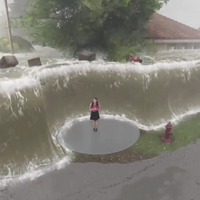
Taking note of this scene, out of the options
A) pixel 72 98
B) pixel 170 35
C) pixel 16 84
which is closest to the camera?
pixel 16 84

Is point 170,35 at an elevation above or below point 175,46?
above

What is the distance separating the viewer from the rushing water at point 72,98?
7.47 meters

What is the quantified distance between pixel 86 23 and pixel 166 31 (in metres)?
8.60

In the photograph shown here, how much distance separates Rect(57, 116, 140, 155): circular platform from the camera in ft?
25.9

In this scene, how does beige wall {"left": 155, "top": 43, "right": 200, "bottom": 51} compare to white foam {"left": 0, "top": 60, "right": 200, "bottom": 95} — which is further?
beige wall {"left": 155, "top": 43, "right": 200, "bottom": 51}

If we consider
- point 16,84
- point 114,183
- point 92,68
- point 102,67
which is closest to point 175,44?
point 102,67

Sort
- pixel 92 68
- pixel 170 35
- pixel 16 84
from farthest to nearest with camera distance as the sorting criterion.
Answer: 1. pixel 170 35
2. pixel 92 68
3. pixel 16 84

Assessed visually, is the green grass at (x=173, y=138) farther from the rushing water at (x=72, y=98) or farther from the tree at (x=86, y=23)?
the tree at (x=86, y=23)

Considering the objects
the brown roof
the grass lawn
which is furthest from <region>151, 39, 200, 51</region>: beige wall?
the grass lawn

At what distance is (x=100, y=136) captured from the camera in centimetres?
866

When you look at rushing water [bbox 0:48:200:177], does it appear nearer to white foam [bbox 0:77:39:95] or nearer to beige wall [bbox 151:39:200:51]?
white foam [bbox 0:77:39:95]

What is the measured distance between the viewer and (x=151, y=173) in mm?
7008

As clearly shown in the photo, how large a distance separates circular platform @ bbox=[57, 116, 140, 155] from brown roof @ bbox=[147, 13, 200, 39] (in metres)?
9.52

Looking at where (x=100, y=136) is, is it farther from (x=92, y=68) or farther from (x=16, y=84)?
(x=92, y=68)
